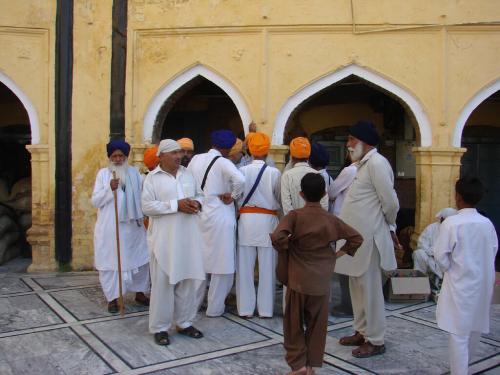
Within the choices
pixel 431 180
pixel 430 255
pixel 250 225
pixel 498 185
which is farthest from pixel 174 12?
pixel 498 185

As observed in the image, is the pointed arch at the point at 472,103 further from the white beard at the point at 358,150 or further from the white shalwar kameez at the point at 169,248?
the white shalwar kameez at the point at 169,248

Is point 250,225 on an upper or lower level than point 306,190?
lower

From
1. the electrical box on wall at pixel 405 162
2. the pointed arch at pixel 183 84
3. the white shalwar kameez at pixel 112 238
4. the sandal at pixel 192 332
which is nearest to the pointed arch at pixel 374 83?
the pointed arch at pixel 183 84

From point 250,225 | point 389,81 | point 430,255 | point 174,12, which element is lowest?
point 430,255

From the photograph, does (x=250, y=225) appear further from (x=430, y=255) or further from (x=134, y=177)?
(x=430, y=255)

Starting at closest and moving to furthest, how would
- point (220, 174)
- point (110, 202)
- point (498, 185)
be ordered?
point (220, 174)
point (110, 202)
point (498, 185)

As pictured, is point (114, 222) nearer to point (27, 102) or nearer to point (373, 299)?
point (373, 299)

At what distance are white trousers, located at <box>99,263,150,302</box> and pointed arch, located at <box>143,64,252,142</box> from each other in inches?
88.9

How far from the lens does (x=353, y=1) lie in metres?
6.70

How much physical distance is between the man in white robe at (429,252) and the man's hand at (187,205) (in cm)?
310

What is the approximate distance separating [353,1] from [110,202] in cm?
401

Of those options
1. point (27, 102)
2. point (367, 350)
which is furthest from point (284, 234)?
point (27, 102)

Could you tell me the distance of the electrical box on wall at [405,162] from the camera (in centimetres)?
947

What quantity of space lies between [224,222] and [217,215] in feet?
0.31
